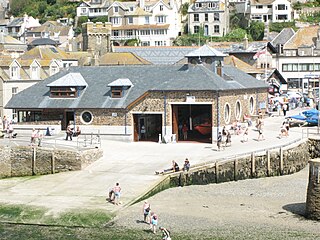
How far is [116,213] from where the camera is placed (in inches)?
1155

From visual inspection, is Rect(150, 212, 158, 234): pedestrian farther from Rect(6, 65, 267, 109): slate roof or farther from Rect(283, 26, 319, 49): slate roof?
Rect(283, 26, 319, 49): slate roof

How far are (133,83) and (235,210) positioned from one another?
18154 millimetres

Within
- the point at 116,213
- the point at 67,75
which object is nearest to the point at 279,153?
the point at 116,213

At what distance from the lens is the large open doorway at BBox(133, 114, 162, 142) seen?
44812 mm

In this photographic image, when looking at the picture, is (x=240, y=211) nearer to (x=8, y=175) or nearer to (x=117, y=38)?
(x=8, y=175)

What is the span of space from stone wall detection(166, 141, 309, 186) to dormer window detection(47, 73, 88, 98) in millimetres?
13787

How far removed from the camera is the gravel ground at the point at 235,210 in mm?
27656

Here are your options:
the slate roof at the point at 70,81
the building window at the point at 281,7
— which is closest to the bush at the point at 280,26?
the building window at the point at 281,7

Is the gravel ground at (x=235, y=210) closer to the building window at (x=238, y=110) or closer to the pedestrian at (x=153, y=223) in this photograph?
the pedestrian at (x=153, y=223)

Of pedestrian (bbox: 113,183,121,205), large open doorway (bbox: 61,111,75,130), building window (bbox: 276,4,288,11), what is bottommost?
pedestrian (bbox: 113,183,121,205)

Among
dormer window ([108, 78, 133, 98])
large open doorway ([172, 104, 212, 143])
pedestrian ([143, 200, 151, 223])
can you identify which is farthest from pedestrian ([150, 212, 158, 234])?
dormer window ([108, 78, 133, 98])

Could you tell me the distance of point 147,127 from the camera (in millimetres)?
45812

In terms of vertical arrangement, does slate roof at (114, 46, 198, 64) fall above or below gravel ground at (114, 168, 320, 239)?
above

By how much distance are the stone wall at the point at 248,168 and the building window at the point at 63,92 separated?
13758 mm
